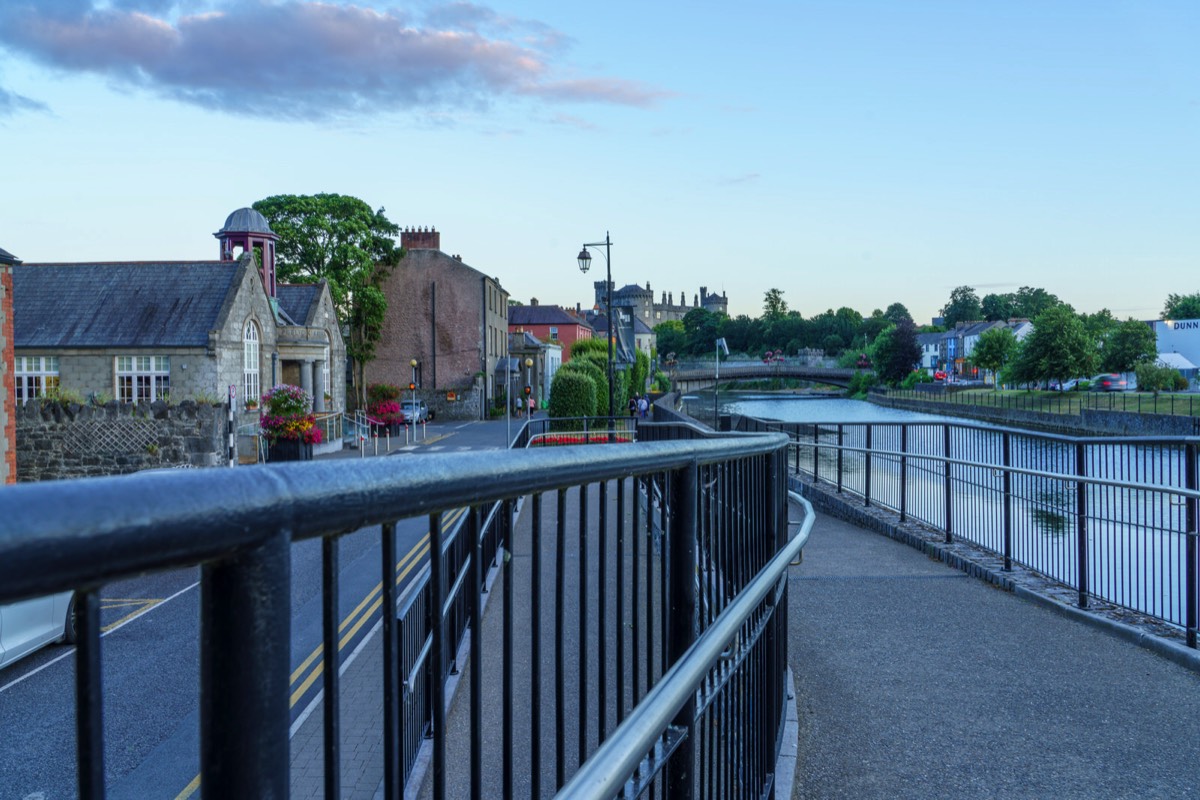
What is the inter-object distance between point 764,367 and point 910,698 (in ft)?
387

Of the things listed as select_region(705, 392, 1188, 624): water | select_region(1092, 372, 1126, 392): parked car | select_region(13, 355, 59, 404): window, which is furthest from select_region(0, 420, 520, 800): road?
select_region(1092, 372, 1126, 392): parked car

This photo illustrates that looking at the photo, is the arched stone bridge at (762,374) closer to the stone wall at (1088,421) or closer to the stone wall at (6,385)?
the stone wall at (1088,421)

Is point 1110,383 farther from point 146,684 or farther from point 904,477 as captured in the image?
point 146,684

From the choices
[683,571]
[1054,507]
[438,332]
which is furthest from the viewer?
[438,332]

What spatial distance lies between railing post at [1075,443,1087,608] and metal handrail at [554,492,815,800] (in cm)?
585

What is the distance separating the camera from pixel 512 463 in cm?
144

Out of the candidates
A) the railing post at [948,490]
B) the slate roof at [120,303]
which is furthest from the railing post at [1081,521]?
the slate roof at [120,303]

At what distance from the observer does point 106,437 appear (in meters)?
29.3

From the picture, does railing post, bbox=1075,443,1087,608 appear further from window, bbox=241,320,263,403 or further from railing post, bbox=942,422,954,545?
window, bbox=241,320,263,403

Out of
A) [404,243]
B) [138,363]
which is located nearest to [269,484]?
[138,363]

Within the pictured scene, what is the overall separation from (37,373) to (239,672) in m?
40.8

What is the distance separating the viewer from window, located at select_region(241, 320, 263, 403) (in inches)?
1454

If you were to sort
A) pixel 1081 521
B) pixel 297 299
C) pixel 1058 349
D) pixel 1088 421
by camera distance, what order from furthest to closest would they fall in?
pixel 1058 349
pixel 1088 421
pixel 297 299
pixel 1081 521

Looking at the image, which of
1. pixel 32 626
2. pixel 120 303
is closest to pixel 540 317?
pixel 120 303
